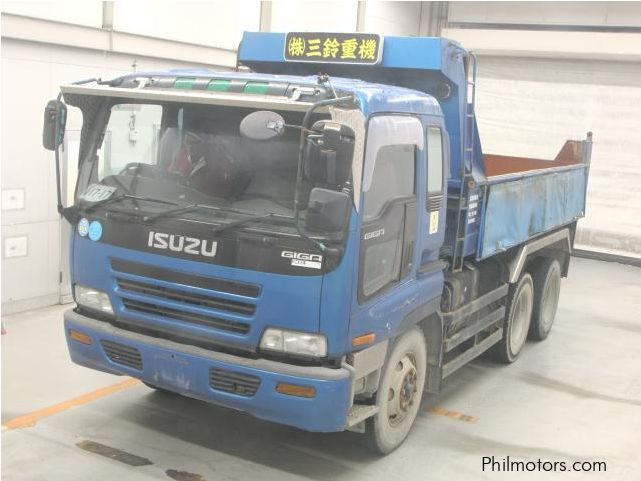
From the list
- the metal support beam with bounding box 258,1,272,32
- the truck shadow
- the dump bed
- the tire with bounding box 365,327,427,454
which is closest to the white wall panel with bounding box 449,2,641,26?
the dump bed

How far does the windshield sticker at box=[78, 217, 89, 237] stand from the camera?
4449mm

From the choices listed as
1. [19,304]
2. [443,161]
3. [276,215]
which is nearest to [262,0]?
[19,304]

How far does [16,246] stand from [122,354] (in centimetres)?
347

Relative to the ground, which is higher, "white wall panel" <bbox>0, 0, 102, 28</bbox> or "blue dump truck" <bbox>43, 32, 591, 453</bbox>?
"white wall panel" <bbox>0, 0, 102, 28</bbox>

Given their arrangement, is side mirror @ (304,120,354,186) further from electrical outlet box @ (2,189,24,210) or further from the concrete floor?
electrical outlet box @ (2,189,24,210)

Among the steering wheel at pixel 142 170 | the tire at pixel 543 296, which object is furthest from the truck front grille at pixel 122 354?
the tire at pixel 543 296

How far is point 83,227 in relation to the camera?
176 inches

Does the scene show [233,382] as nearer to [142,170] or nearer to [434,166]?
[142,170]

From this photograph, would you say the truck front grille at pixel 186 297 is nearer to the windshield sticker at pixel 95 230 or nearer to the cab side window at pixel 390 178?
the windshield sticker at pixel 95 230

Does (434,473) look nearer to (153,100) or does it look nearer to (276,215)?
(276,215)

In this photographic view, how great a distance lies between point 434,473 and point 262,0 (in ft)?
23.6

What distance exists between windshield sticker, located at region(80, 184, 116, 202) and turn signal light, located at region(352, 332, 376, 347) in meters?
1.72

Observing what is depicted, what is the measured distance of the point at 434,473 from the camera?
4680 mm

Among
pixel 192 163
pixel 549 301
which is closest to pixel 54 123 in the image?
pixel 192 163
